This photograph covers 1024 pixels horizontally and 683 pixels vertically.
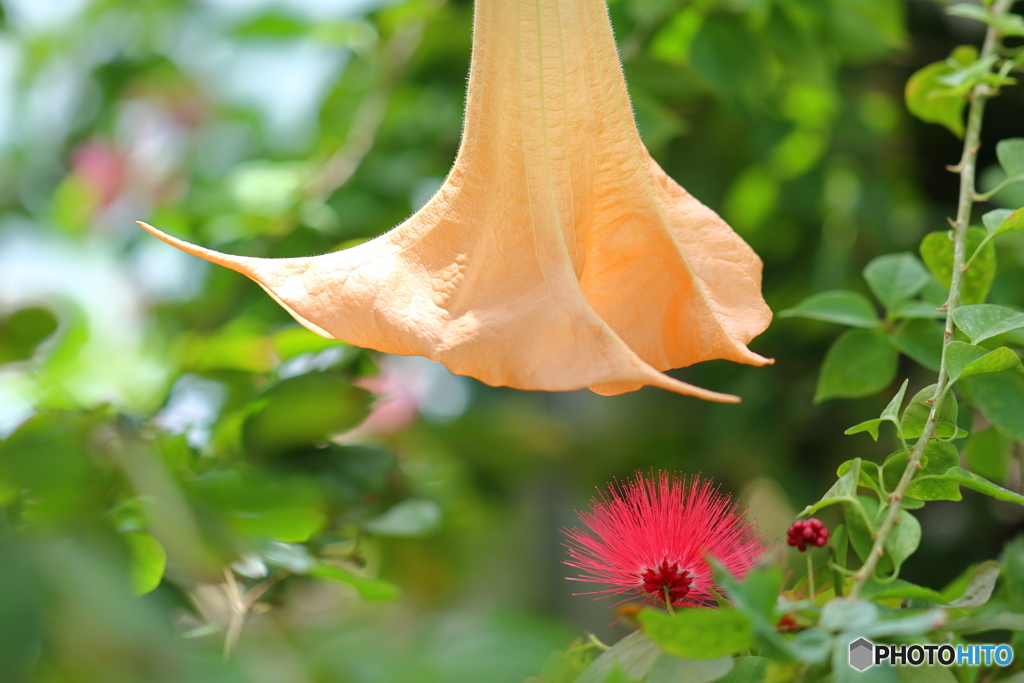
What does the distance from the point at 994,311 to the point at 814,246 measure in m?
0.45

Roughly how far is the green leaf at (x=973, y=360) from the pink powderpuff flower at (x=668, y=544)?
0.09 metres

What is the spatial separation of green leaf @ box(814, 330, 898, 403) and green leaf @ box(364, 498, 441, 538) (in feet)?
0.77

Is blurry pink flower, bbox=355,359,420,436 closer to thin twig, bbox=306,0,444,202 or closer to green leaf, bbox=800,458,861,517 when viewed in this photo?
thin twig, bbox=306,0,444,202

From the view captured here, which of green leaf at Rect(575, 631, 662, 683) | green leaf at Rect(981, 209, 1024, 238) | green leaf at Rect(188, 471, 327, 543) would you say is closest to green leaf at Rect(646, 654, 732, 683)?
green leaf at Rect(575, 631, 662, 683)

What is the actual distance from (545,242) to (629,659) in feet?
0.47

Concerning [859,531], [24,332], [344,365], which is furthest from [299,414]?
[859,531]

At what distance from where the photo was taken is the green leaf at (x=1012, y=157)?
0.35 metres

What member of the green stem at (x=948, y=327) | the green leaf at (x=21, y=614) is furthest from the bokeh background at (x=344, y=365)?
the green stem at (x=948, y=327)

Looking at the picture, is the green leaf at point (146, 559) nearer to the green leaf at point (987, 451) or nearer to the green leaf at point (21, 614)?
the green leaf at point (21, 614)

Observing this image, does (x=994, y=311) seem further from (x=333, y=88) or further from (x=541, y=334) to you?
(x=333, y=88)

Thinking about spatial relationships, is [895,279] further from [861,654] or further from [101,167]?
[101,167]

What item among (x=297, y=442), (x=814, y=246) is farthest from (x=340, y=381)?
(x=814, y=246)

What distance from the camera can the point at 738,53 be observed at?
1.83 feet

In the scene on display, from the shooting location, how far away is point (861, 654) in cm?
22
